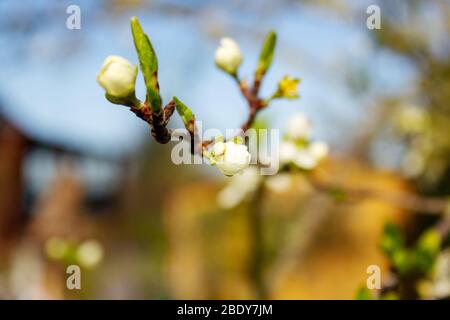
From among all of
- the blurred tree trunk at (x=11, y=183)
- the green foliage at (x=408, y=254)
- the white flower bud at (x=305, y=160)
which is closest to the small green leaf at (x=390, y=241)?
the green foliage at (x=408, y=254)

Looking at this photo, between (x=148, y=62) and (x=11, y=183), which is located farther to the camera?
(x=11, y=183)

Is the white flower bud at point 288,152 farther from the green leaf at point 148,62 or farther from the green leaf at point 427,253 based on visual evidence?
the green leaf at point 148,62

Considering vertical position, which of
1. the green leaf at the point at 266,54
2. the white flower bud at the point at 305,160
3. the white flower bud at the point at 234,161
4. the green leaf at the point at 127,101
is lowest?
the white flower bud at the point at 234,161

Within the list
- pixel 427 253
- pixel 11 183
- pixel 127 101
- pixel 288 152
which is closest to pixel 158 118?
pixel 127 101

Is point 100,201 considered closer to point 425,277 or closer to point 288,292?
point 288,292

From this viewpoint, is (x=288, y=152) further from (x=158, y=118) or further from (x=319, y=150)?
(x=158, y=118)

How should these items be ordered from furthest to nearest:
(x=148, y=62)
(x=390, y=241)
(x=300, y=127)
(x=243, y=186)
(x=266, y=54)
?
(x=243, y=186)
(x=300, y=127)
(x=390, y=241)
(x=266, y=54)
(x=148, y=62)
